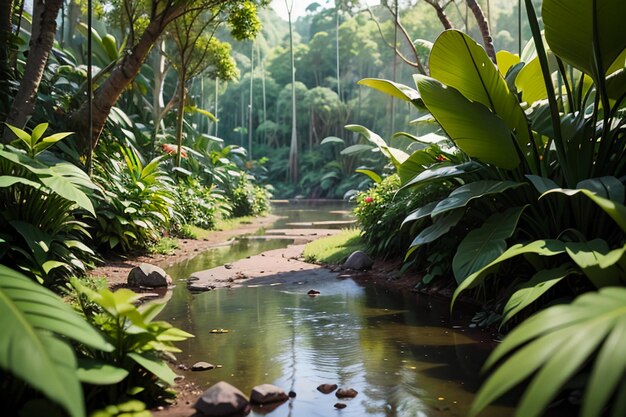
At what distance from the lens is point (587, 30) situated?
338cm

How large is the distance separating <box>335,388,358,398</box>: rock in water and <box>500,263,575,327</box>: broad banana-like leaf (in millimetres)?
887

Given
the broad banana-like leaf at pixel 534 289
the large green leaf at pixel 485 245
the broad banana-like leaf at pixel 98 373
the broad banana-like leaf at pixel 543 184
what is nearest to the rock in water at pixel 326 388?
the broad banana-like leaf at pixel 534 289

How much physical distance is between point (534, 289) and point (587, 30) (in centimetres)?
167

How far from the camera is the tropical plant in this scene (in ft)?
12.5

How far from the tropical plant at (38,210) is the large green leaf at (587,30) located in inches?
127

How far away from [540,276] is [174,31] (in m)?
9.79

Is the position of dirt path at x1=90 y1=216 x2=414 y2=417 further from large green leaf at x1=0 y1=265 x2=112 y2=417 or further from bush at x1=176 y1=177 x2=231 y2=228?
large green leaf at x1=0 y1=265 x2=112 y2=417

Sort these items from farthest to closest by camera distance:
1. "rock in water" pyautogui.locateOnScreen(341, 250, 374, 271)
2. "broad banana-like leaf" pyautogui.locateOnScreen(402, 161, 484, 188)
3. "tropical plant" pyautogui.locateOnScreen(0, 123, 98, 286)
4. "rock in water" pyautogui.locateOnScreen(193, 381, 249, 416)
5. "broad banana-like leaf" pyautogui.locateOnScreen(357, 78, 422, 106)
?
"rock in water" pyautogui.locateOnScreen(341, 250, 374, 271)
"broad banana-like leaf" pyautogui.locateOnScreen(357, 78, 422, 106)
"broad banana-like leaf" pyautogui.locateOnScreen(402, 161, 484, 188)
"tropical plant" pyautogui.locateOnScreen(0, 123, 98, 286)
"rock in water" pyautogui.locateOnScreen(193, 381, 249, 416)

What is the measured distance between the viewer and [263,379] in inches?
116

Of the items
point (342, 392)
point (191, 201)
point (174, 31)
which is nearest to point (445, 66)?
point (342, 392)

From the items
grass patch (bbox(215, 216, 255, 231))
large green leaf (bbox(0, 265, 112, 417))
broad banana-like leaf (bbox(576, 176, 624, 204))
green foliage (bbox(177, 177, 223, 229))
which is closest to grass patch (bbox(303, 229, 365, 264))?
green foliage (bbox(177, 177, 223, 229))

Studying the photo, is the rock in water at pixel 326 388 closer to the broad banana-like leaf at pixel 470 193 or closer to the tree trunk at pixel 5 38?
the broad banana-like leaf at pixel 470 193

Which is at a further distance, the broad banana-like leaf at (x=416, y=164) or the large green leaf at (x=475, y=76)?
the broad banana-like leaf at (x=416, y=164)

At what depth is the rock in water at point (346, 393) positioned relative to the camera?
8.79 feet
